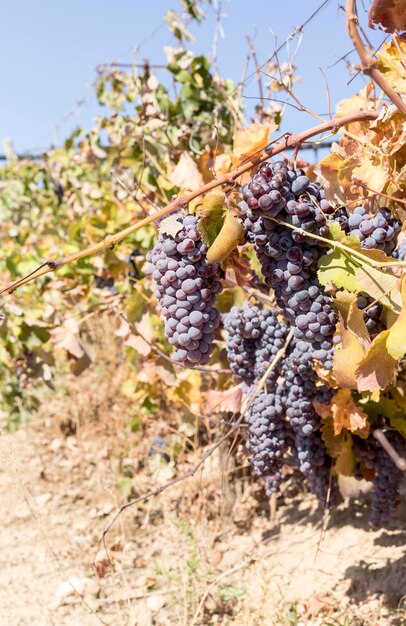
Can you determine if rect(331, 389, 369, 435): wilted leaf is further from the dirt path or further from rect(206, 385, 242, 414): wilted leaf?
the dirt path

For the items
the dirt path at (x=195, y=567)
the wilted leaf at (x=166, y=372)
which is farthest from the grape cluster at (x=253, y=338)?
the wilted leaf at (x=166, y=372)

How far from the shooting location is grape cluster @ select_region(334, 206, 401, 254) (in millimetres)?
1208

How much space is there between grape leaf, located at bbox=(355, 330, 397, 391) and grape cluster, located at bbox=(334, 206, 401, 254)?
0.22 m

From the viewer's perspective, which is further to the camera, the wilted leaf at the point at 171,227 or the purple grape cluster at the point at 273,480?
the purple grape cluster at the point at 273,480

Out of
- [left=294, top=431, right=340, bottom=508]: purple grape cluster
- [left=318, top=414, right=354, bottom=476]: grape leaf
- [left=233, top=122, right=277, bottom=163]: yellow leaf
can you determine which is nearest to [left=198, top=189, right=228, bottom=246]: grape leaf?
[left=233, top=122, right=277, bottom=163]: yellow leaf

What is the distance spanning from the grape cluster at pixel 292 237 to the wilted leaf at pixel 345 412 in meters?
0.42

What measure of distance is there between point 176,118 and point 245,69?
507 mm

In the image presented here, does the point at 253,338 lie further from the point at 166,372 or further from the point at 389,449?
the point at 166,372

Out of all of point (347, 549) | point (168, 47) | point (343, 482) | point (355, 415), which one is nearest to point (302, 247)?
point (355, 415)

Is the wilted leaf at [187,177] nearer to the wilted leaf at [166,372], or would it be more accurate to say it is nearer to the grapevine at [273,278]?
the grapevine at [273,278]

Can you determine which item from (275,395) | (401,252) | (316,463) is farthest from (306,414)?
(401,252)

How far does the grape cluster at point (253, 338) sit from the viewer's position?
1.76m

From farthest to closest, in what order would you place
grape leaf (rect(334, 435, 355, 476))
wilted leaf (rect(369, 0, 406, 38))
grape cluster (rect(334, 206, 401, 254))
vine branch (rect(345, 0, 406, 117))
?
grape leaf (rect(334, 435, 355, 476)) → grape cluster (rect(334, 206, 401, 254)) → wilted leaf (rect(369, 0, 406, 38)) → vine branch (rect(345, 0, 406, 117))

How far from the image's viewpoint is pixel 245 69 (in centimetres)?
285
